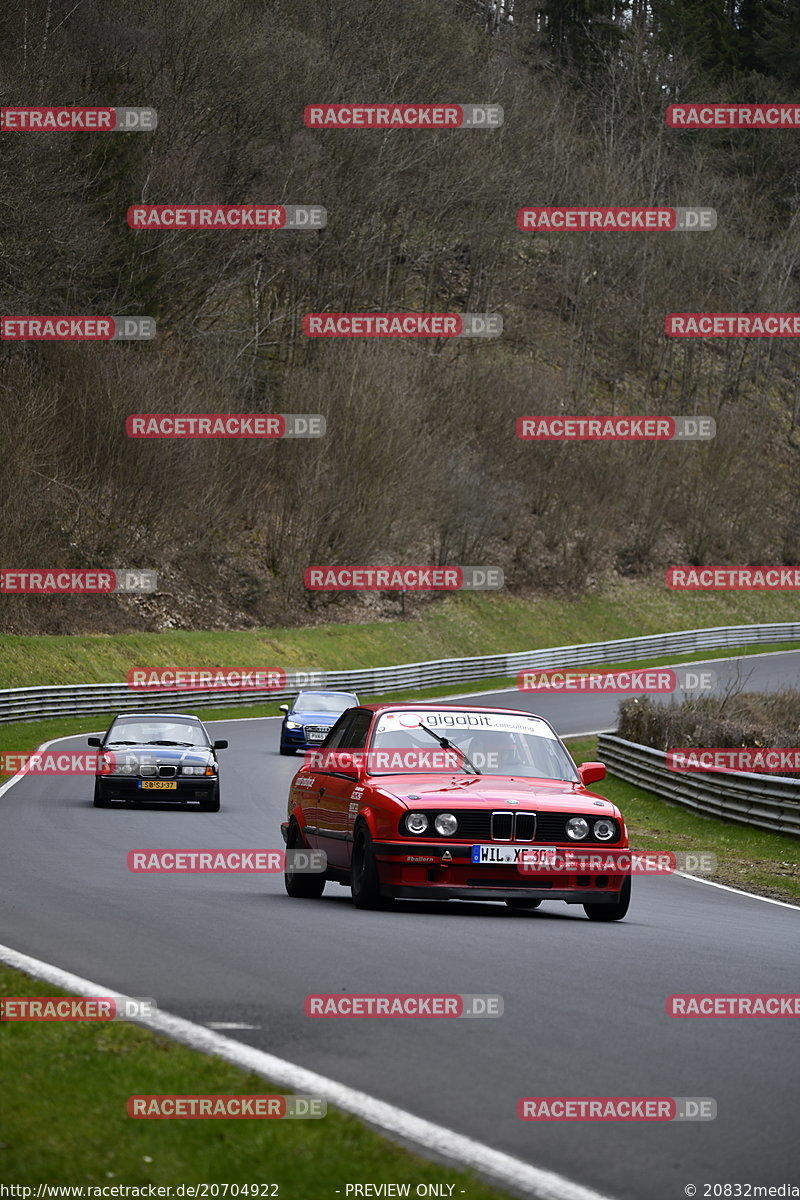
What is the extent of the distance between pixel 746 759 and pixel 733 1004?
68.7 ft

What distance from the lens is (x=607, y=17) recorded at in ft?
328

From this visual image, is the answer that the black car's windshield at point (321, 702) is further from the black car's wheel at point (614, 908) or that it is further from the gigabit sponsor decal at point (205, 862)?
the black car's wheel at point (614, 908)

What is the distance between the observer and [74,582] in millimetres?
53719

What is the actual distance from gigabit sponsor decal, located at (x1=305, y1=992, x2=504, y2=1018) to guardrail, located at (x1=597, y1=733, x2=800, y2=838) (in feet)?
49.2

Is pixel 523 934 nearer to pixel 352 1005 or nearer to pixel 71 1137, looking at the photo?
pixel 352 1005

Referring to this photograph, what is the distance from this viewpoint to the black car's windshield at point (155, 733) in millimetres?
23734

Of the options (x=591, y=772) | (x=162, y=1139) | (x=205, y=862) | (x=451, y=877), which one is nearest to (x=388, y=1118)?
(x=162, y=1139)

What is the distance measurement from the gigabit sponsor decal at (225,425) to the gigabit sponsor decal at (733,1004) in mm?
50393

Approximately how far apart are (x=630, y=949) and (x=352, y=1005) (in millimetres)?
2940

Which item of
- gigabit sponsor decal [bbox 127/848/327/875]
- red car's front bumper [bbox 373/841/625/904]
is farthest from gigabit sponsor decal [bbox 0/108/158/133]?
red car's front bumper [bbox 373/841/625/904]

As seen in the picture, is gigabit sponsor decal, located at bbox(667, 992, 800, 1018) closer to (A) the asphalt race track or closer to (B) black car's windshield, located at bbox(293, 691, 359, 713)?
(A) the asphalt race track

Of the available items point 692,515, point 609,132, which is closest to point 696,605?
point 692,515

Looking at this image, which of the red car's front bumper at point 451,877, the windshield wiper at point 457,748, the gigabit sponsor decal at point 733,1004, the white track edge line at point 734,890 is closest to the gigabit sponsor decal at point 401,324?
the white track edge line at point 734,890

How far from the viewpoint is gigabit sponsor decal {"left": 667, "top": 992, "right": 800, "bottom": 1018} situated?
296 inches
